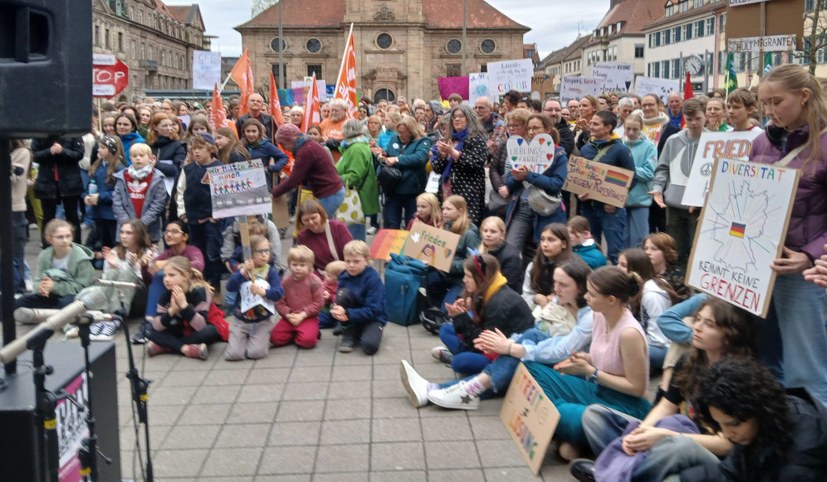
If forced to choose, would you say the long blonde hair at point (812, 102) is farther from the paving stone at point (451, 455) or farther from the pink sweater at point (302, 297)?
the pink sweater at point (302, 297)

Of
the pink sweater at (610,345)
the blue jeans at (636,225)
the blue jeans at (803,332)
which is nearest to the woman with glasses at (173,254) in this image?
the pink sweater at (610,345)

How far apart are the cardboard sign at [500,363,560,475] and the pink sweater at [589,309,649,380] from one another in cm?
41

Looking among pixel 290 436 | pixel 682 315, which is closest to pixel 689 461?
pixel 682 315

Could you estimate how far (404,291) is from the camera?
26.3 ft

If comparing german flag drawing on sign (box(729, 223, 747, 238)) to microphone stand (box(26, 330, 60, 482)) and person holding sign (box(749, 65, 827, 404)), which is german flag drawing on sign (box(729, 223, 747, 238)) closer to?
person holding sign (box(749, 65, 827, 404))

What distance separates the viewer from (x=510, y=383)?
18.2 ft

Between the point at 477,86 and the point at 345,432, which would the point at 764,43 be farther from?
the point at 345,432

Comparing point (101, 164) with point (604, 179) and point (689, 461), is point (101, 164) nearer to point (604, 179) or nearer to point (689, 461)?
point (604, 179)

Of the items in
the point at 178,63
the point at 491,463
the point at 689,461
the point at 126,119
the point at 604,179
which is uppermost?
the point at 178,63

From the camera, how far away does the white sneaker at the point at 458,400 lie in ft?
18.6

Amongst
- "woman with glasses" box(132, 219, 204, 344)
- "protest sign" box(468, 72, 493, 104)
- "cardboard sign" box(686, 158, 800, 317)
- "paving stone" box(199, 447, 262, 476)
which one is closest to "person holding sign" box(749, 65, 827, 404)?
"cardboard sign" box(686, 158, 800, 317)

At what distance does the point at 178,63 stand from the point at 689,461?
361ft

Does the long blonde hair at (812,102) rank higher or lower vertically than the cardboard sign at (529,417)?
higher

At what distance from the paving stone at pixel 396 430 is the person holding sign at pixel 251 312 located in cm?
188
